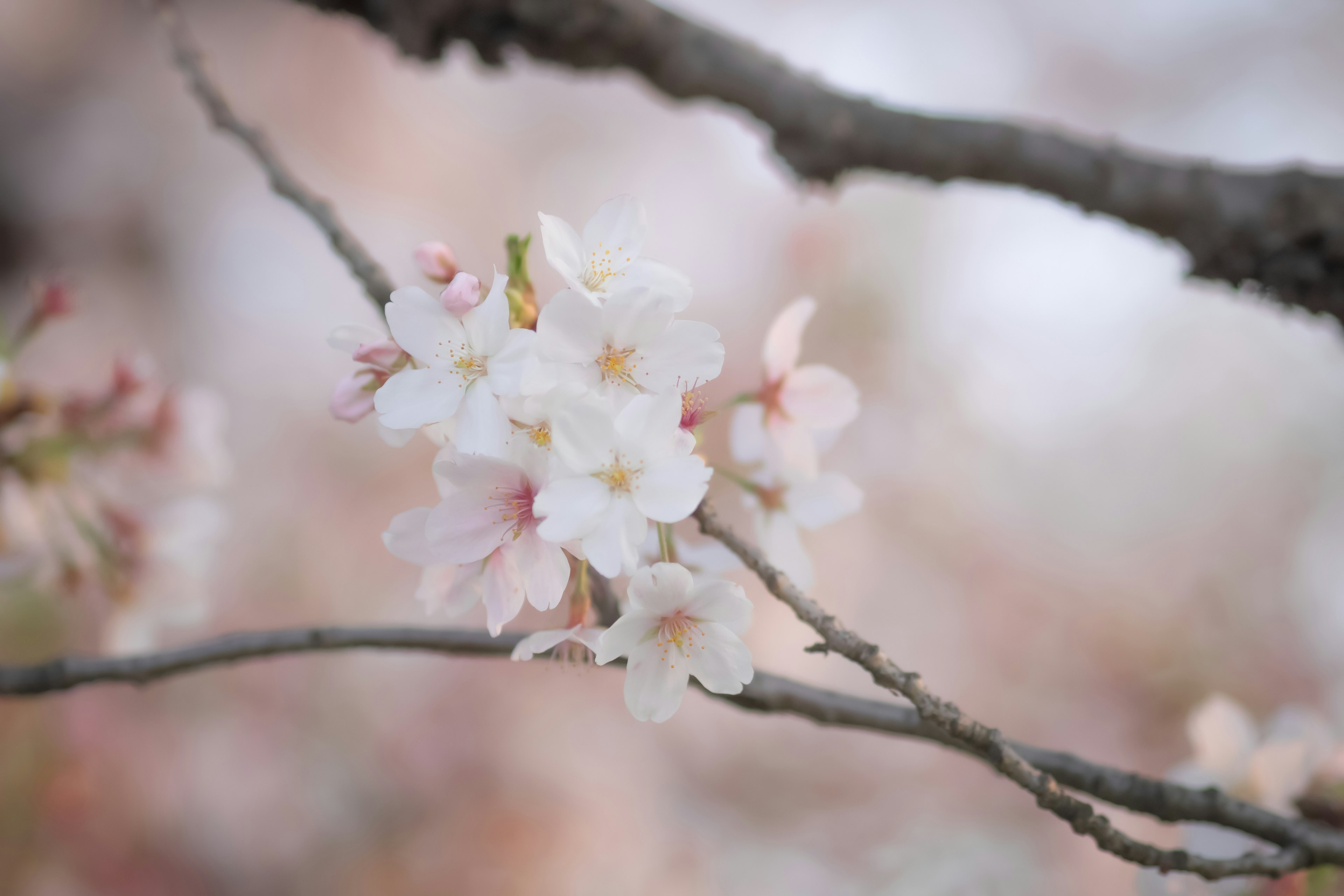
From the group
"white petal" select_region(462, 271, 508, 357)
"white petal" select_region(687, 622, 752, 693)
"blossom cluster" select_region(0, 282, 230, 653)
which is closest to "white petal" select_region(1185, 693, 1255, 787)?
"white petal" select_region(687, 622, 752, 693)

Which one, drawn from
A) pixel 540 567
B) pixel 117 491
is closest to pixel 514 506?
pixel 540 567

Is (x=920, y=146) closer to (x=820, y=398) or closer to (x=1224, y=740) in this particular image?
(x=820, y=398)

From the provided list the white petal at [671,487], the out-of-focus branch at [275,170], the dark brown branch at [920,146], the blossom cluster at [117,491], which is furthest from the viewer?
the blossom cluster at [117,491]

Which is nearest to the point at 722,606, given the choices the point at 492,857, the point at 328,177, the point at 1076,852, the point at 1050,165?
the point at 1050,165

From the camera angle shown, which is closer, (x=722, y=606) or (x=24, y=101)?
(x=722, y=606)

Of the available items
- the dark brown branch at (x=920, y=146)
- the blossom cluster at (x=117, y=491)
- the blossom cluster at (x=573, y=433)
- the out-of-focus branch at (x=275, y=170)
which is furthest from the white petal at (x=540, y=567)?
the blossom cluster at (x=117, y=491)

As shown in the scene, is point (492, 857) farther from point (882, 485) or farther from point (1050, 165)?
point (1050, 165)

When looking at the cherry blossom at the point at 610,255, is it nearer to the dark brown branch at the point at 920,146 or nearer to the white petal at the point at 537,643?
the white petal at the point at 537,643
